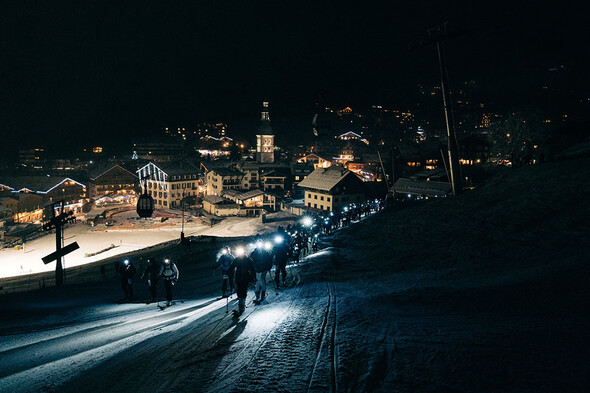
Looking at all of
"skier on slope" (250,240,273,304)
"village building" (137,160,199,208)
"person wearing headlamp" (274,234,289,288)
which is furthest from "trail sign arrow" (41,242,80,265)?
"village building" (137,160,199,208)

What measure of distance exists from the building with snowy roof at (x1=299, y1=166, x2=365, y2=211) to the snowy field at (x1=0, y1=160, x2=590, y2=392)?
3393cm

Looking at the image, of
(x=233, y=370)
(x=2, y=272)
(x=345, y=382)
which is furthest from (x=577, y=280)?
(x=2, y=272)

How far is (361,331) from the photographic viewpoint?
5547 millimetres

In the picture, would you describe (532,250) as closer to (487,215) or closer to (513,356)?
(487,215)

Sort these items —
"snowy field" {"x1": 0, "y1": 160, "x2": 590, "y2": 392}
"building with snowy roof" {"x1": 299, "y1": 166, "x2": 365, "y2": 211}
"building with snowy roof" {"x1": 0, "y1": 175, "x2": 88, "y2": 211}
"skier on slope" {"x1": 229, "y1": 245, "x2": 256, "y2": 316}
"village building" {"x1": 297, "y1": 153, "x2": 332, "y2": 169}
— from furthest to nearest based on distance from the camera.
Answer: "village building" {"x1": 297, "y1": 153, "x2": 332, "y2": 169} < "building with snowy roof" {"x1": 0, "y1": 175, "x2": 88, "y2": 211} < "building with snowy roof" {"x1": 299, "y1": 166, "x2": 365, "y2": 211} < "skier on slope" {"x1": 229, "y1": 245, "x2": 256, "y2": 316} < "snowy field" {"x1": 0, "y1": 160, "x2": 590, "y2": 392}

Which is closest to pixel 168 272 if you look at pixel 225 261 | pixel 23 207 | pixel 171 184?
pixel 225 261

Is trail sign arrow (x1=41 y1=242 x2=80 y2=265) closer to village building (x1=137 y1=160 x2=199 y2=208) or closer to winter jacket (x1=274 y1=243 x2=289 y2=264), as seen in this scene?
winter jacket (x1=274 y1=243 x2=289 y2=264)

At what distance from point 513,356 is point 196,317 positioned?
20.2 feet

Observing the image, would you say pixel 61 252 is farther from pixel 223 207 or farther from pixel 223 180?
pixel 223 180

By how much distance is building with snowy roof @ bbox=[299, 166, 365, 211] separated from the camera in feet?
153

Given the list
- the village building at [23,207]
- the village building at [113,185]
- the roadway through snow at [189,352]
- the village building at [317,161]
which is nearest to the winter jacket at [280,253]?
the roadway through snow at [189,352]

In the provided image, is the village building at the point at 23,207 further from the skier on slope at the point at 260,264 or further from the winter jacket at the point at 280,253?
the skier on slope at the point at 260,264

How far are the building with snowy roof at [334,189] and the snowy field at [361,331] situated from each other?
33932 mm

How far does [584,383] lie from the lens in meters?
3.57
